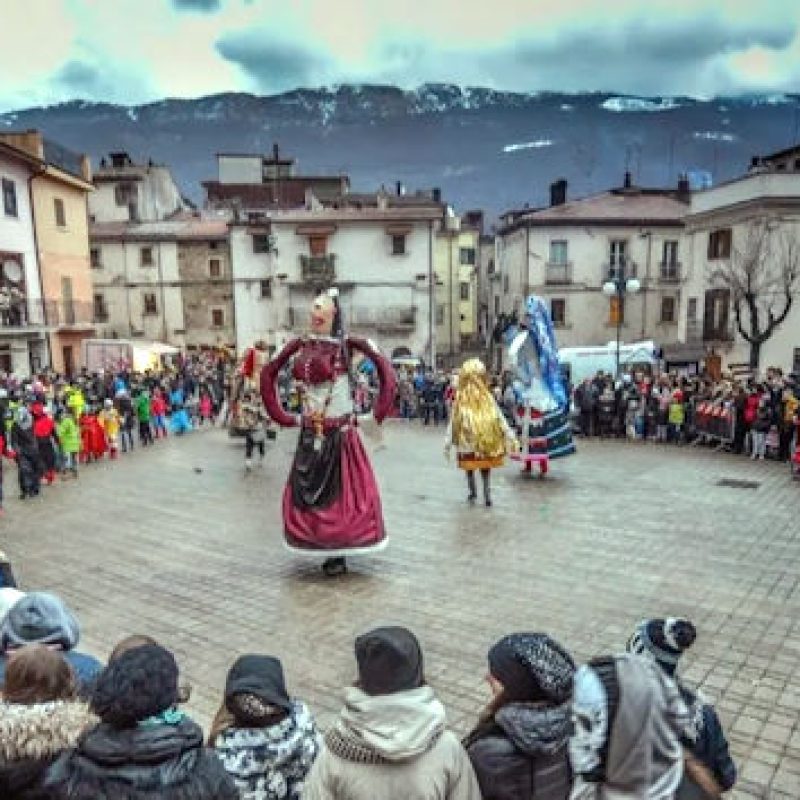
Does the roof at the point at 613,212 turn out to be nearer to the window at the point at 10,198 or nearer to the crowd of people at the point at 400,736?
the window at the point at 10,198

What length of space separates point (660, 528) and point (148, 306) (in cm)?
3497

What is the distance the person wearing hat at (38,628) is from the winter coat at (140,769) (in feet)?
3.38

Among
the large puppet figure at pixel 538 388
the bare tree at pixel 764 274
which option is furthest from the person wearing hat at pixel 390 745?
the bare tree at pixel 764 274

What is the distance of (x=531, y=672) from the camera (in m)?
2.24

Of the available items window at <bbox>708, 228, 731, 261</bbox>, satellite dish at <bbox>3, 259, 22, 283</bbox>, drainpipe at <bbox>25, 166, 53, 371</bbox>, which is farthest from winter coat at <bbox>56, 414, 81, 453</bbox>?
window at <bbox>708, 228, 731, 261</bbox>

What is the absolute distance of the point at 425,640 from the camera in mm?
5605

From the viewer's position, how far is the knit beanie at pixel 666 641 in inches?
103

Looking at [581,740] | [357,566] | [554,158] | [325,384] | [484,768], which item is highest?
[554,158]

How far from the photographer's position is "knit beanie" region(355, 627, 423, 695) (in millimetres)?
2186

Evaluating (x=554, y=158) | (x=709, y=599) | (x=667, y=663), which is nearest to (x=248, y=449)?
(x=709, y=599)

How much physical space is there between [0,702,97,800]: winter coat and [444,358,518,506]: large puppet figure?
736cm

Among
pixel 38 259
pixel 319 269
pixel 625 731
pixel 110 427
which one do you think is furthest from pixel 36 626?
pixel 319 269

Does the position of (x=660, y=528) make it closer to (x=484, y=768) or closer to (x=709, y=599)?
(x=709, y=599)

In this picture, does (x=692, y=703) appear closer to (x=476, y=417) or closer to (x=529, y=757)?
(x=529, y=757)
